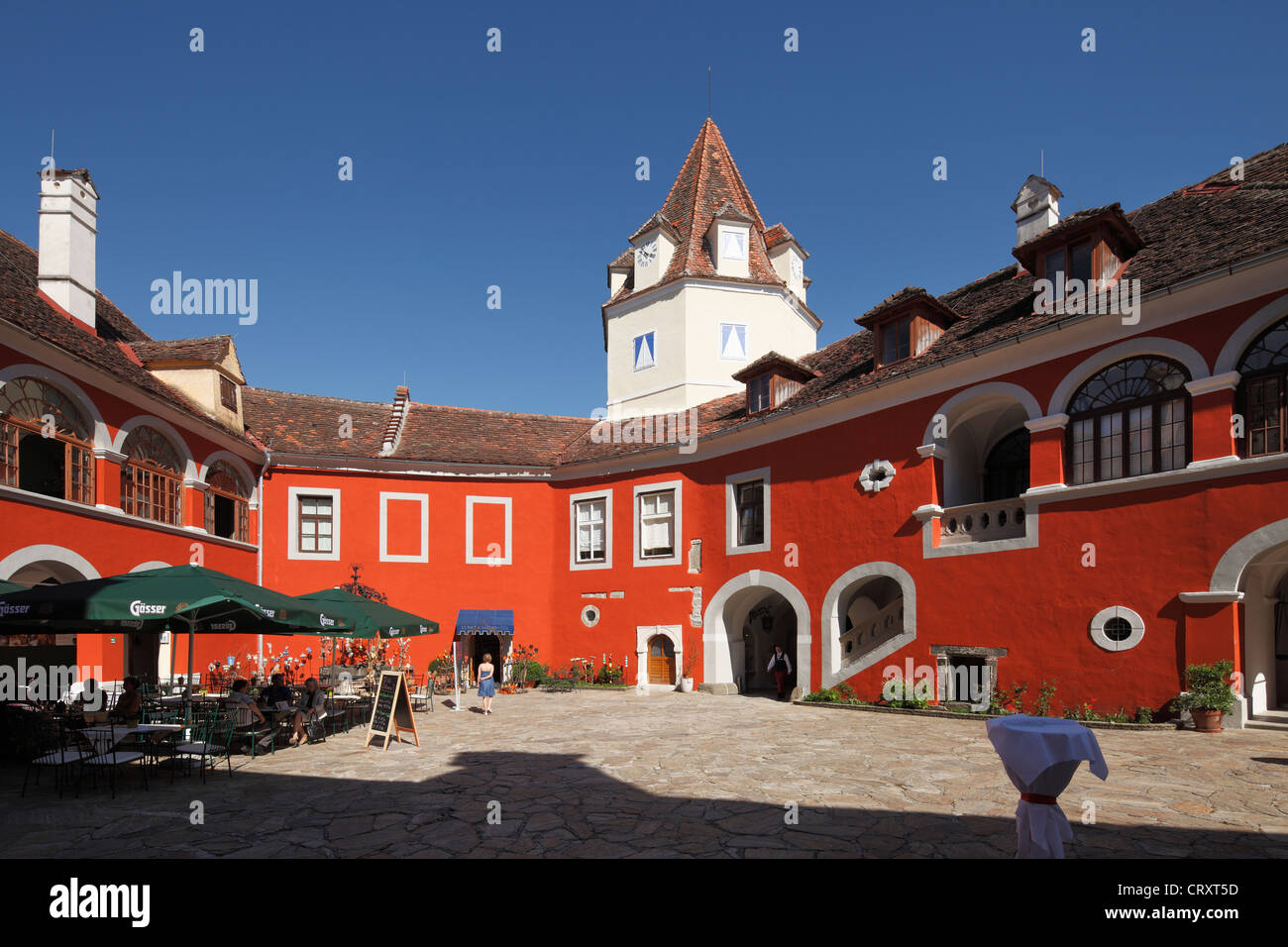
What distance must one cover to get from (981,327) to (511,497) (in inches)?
619

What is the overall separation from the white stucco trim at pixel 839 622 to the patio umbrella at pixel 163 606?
11.8 m

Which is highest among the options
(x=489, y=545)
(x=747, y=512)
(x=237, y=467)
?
(x=237, y=467)

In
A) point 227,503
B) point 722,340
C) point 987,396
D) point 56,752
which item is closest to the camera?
point 56,752

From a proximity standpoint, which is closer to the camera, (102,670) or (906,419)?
(102,670)

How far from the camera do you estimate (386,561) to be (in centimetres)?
2514

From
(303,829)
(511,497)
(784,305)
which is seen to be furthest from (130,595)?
(784,305)

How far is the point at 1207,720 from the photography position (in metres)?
12.8

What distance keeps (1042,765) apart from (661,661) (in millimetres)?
19534

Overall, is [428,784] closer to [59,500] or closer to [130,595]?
[130,595]

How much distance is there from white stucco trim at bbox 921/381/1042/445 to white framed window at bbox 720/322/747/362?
10722 millimetres

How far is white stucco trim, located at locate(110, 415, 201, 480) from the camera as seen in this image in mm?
17234

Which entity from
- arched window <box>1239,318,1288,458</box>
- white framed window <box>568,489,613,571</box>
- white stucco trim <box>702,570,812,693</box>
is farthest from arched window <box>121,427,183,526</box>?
arched window <box>1239,318,1288,458</box>

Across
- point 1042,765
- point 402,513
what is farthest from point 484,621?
point 1042,765

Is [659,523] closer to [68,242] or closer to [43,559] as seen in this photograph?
[43,559]
